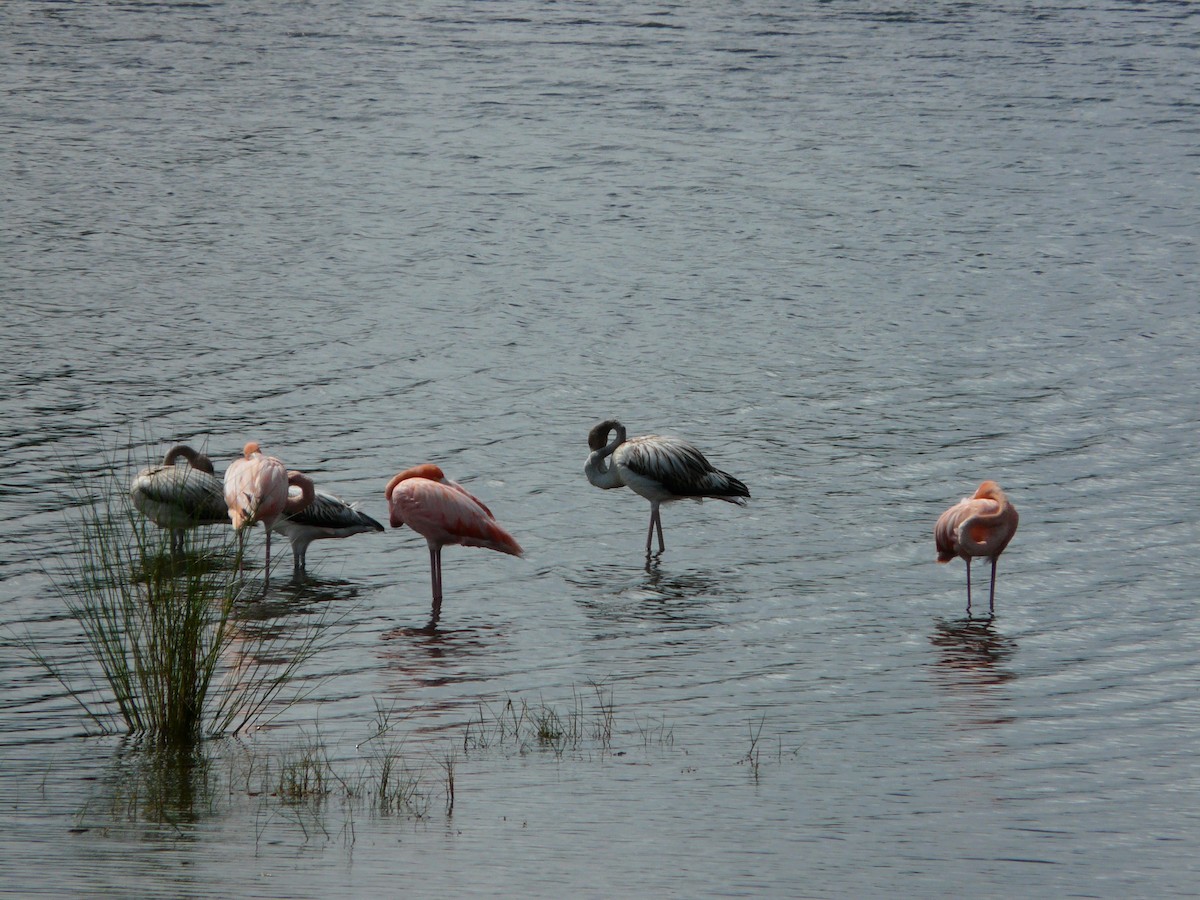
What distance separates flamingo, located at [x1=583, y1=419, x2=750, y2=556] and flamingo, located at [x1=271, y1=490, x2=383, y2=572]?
7.37ft

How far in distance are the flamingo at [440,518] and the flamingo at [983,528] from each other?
300 centimetres

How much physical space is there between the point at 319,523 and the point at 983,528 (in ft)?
15.4

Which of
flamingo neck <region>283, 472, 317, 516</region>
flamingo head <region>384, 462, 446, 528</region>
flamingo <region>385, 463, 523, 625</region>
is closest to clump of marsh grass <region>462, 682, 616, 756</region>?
flamingo <region>385, 463, 523, 625</region>

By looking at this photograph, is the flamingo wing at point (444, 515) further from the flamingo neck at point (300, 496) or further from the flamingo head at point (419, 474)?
the flamingo neck at point (300, 496)

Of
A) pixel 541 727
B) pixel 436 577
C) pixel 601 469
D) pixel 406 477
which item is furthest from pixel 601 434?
pixel 541 727

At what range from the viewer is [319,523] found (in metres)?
11.8

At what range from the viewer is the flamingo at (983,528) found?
10.9m

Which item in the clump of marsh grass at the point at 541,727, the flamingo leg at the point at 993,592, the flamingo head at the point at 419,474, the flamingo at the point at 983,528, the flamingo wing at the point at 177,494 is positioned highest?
the flamingo head at the point at 419,474

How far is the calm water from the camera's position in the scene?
647 cm

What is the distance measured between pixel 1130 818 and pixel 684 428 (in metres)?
10.6

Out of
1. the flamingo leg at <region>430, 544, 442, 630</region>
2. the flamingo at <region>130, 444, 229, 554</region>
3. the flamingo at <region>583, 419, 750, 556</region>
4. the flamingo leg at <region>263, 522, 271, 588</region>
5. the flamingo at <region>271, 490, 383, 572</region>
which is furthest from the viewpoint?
the flamingo at <region>583, 419, 750, 556</region>

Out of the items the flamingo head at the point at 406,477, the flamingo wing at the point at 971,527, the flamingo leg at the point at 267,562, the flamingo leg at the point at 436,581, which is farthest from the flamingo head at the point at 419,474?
the flamingo wing at the point at 971,527

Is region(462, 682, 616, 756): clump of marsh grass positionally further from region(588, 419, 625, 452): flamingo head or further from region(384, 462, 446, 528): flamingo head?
region(588, 419, 625, 452): flamingo head

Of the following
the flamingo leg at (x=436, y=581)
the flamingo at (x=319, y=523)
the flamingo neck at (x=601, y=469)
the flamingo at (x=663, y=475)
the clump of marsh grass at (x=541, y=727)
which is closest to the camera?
the clump of marsh grass at (x=541, y=727)
